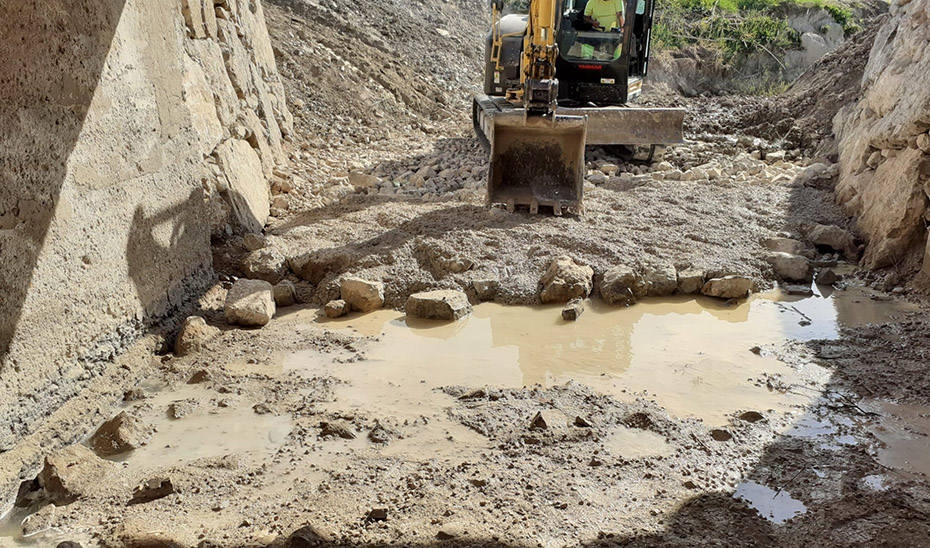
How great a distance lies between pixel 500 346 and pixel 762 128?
Result: 7828 mm

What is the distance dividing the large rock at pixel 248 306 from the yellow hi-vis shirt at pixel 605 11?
6132 millimetres

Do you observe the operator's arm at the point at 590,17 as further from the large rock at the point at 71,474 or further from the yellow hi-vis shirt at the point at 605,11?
the large rock at the point at 71,474

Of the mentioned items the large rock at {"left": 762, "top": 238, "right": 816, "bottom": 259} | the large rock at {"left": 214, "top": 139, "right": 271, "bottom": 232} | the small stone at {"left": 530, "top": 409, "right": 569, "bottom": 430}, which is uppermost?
the large rock at {"left": 214, "top": 139, "right": 271, "bottom": 232}

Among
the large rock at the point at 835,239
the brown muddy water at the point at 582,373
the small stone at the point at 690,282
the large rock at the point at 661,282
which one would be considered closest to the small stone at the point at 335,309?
the brown muddy water at the point at 582,373

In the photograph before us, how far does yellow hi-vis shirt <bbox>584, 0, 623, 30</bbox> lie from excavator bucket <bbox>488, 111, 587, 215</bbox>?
9.31ft

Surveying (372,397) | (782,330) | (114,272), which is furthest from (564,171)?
(114,272)

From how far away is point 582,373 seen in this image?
4.58 m

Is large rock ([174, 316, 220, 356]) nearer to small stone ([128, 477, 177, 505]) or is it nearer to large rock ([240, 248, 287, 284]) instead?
large rock ([240, 248, 287, 284])

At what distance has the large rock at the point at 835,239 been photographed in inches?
260

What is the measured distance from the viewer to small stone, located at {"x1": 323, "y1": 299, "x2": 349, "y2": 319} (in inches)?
211

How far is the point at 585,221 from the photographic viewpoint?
6.86 m

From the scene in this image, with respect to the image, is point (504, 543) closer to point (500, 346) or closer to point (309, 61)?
point (500, 346)

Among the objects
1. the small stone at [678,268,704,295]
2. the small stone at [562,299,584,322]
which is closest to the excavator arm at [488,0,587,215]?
the small stone at [678,268,704,295]

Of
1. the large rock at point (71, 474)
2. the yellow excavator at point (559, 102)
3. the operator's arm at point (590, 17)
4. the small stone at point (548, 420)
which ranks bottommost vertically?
the large rock at point (71, 474)
